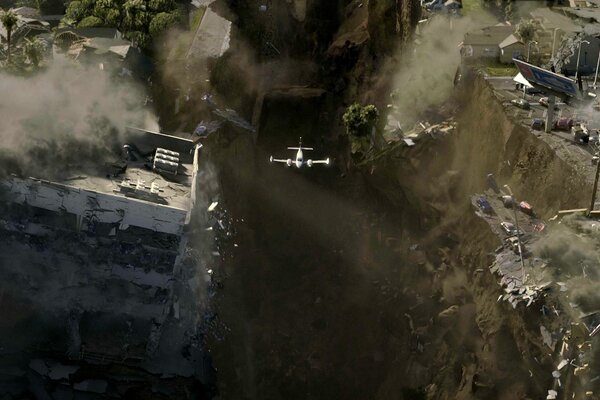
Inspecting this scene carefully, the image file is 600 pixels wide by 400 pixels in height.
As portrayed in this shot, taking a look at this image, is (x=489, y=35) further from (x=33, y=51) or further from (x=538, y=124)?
(x=33, y=51)

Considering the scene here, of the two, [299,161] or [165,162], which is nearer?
[165,162]

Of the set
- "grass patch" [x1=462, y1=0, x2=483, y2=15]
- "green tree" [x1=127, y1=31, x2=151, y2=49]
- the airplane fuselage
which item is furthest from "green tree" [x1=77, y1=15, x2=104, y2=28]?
"grass patch" [x1=462, y1=0, x2=483, y2=15]

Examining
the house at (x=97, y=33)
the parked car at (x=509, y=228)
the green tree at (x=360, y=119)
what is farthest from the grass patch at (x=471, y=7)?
the house at (x=97, y=33)

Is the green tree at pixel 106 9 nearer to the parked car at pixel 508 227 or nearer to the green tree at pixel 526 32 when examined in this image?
the green tree at pixel 526 32

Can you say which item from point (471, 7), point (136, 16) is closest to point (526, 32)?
point (471, 7)

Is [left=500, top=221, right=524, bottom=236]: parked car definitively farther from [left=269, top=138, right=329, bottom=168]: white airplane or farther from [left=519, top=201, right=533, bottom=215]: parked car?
[left=269, top=138, right=329, bottom=168]: white airplane
